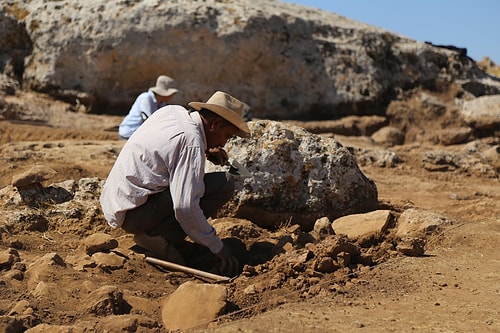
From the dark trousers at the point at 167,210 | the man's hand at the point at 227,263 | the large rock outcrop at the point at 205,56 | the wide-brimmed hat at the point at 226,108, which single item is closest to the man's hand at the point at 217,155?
the dark trousers at the point at 167,210

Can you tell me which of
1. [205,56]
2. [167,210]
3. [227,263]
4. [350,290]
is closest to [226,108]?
[167,210]

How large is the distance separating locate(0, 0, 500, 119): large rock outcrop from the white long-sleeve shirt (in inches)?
295

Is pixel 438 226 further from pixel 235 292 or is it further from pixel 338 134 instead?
pixel 338 134

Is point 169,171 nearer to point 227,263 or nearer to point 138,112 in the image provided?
point 227,263

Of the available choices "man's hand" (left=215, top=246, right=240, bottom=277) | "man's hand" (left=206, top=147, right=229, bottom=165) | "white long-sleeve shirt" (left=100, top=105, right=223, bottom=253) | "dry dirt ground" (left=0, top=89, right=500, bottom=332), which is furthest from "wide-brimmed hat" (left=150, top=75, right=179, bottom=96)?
"man's hand" (left=215, top=246, right=240, bottom=277)

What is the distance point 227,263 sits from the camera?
14.3 ft

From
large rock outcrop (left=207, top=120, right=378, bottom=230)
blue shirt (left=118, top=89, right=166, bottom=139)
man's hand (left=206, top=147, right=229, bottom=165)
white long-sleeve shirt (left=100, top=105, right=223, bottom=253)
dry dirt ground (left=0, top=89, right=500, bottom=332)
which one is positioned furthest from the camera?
blue shirt (left=118, top=89, right=166, bottom=139)

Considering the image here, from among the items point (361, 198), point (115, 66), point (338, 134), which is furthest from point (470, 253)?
point (115, 66)

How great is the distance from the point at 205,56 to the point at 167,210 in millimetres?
7812

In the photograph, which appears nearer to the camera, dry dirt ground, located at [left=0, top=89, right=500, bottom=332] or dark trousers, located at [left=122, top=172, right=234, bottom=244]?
dry dirt ground, located at [left=0, top=89, right=500, bottom=332]

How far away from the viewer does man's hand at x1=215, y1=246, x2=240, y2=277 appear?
14.2ft

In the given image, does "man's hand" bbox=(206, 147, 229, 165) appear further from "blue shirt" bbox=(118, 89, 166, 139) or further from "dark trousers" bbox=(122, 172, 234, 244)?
"blue shirt" bbox=(118, 89, 166, 139)

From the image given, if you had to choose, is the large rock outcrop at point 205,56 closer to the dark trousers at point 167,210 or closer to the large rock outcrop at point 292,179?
the large rock outcrop at point 292,179

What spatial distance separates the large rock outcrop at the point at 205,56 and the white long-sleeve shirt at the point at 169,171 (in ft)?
24.6
